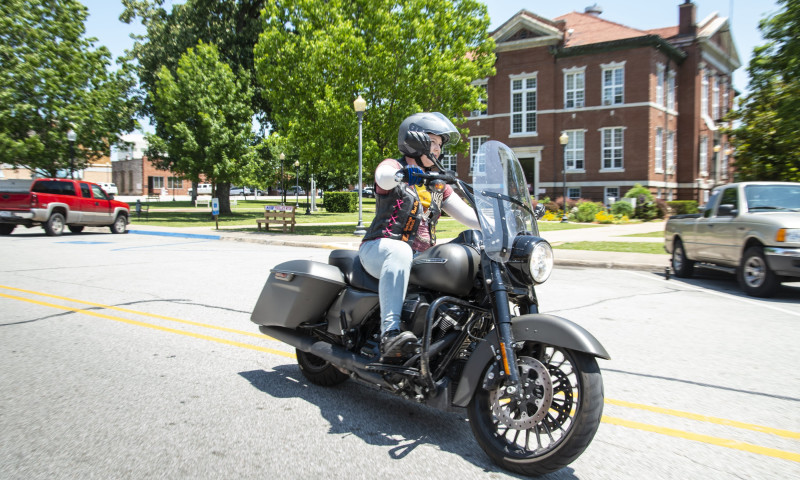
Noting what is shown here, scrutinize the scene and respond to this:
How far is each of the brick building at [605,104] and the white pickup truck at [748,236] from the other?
86.4 feet

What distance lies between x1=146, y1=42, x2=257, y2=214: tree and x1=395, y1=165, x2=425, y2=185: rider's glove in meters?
30.4

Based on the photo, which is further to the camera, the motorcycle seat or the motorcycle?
the motorcycle seat

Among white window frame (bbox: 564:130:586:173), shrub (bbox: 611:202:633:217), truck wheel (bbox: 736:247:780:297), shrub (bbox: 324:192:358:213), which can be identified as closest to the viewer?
truck wheel (bbox: 736:247:780:297)

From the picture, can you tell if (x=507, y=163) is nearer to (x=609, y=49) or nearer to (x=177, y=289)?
(x=177, y=289)

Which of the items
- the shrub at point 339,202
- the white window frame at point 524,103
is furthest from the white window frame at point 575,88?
the shrub at point 339,202

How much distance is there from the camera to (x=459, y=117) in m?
27.0

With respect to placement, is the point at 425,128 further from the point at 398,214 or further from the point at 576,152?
the point at 576,152

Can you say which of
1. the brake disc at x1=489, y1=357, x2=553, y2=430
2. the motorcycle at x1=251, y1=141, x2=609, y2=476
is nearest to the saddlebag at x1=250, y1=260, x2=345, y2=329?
the motorcycle at x1=251, y1=141, x2=609, y2=476

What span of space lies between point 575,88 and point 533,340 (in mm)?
39152

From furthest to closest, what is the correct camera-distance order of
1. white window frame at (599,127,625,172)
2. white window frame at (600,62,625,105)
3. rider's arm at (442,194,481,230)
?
white window frame at (599,127,625,172) → white window frame at (600,62,625,105) → rider's arm at (442,194,481,230)

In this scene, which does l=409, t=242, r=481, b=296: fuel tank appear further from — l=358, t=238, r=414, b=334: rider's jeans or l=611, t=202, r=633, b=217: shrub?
l=611, t=202, r=633, b=217: shrub

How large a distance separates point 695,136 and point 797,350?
127 feet

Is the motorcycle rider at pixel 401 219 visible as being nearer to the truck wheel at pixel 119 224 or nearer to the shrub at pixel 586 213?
the truck wheel at pixel 119 224

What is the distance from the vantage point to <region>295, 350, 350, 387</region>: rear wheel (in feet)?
14.5
